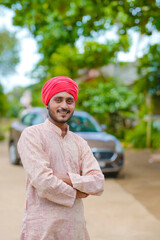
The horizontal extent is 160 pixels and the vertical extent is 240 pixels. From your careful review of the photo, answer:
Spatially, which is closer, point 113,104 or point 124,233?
point 124,233

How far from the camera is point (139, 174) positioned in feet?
30.8

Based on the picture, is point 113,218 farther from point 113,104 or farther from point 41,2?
point 113,104

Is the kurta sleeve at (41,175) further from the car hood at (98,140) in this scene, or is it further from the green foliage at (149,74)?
the green foliage at (149,74)

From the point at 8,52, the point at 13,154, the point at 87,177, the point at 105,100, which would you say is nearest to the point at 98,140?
the point at 13,154

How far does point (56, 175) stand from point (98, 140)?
261 inches

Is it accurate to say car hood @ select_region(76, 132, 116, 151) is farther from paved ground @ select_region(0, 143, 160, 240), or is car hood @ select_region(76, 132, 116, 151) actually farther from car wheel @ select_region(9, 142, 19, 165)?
car wheel @ select_region(9, 142, 19, 165)

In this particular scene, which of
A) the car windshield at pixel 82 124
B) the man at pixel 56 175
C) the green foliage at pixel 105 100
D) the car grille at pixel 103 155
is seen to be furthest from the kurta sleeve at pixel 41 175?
the green foliage at pixel 105 100

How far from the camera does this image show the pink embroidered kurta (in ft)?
7.02

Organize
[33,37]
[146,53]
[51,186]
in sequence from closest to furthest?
[51,186] → [146,53] → [33,37]

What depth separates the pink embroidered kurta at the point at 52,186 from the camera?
2141mm

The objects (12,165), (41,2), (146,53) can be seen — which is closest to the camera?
(41,2)

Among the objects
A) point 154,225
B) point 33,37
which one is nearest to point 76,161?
point 154,225

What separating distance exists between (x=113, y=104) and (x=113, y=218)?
13238 millimetres

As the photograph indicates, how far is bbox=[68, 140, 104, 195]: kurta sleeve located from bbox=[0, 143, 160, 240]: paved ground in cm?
239
